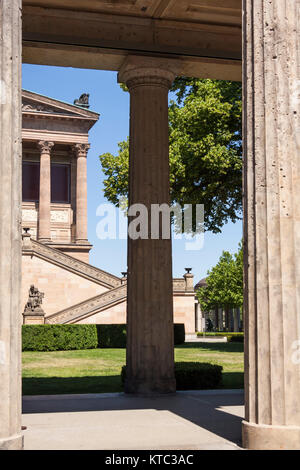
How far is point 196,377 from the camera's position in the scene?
1595 centimetres

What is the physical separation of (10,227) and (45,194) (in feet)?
193

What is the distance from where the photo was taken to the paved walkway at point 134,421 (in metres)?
8.88

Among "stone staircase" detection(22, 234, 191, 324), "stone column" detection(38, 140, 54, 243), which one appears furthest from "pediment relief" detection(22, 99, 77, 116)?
"stone staircase" detection(22, 234, 191, 324)

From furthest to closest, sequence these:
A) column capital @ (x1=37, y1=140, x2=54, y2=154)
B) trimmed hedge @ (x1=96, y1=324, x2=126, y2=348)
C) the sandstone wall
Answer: column capital @ (x1=37, y1=140, x2=54, y2=154) < the sandstone wall < trimmed hedge @ (x1=96, y1=324, x2=126, y2=348)

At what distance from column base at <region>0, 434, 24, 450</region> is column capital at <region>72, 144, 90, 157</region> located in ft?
203

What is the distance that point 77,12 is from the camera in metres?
14.8

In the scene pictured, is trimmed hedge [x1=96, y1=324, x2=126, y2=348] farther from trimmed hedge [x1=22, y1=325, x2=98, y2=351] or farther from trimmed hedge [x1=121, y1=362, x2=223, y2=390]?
trimmed hedge [x1=121, y1=362, x2=223, y2=390]

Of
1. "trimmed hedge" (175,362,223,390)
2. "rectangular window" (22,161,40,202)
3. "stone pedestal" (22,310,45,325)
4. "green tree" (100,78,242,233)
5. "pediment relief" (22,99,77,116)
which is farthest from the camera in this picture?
"rectangular window" (22,161,40,202)

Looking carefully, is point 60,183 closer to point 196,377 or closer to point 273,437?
point 196,377

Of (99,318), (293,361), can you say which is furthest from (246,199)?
(99,318)

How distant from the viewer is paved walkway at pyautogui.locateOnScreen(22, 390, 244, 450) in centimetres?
888

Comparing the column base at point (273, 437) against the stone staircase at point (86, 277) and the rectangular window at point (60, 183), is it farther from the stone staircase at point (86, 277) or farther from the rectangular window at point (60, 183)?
the rectangular window at point (60, 183)

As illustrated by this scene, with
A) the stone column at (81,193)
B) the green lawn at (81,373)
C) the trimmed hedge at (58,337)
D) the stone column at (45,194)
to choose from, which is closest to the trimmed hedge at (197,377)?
the green lawn at (81,373)
